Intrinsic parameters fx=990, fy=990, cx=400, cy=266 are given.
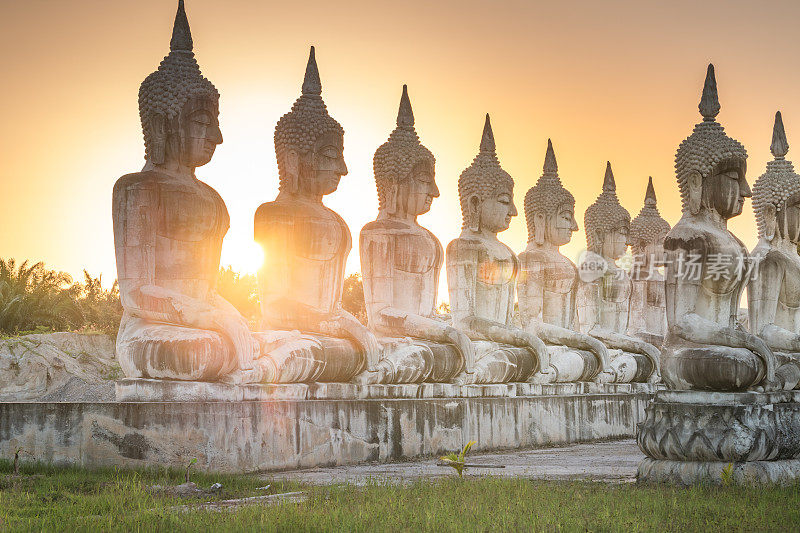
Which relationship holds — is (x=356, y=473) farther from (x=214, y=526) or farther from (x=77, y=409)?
(x=214, y=526)

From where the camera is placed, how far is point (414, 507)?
6.64 metres

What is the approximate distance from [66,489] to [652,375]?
12723 millimetres

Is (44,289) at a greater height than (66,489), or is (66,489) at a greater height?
(44,289)

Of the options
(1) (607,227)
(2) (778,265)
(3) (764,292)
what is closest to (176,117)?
(3) (764,292)

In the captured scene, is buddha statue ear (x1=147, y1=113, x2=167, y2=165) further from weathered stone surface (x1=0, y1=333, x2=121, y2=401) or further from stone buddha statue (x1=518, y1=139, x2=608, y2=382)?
weathered stone surface (x1=0, y1=333, x2=121, y2=401)

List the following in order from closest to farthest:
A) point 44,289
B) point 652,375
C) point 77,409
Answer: point 77,409 < point 652,375 < point 44,289

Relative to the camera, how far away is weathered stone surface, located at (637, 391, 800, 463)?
830 cm

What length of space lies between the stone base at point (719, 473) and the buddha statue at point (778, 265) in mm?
1226

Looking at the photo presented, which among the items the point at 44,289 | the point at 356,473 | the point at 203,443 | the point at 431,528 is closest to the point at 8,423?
the point at 203,443

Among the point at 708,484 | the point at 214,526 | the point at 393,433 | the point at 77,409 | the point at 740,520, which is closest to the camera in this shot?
the point at 214,526

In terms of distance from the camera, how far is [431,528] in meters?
5.95

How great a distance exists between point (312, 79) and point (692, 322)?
561 centimetres

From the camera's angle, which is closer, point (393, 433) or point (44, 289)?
point (393, 433)

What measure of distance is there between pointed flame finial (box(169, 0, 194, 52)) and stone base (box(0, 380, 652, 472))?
12.1 ft
